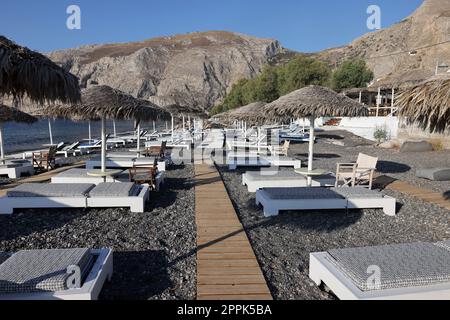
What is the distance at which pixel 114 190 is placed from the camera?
20.9 ft

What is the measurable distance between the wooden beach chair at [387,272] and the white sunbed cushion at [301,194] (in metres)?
2.40

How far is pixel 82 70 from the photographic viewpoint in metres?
140

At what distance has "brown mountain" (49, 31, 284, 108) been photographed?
12225 cm

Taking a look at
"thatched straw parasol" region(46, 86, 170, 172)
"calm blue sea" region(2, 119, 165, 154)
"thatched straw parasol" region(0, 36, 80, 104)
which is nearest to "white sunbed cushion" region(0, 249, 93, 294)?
"thatched straw parasol" region(0, 36, 80, 104)

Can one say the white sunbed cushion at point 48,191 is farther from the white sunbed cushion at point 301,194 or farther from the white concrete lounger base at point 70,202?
the white sunbed cushion at point 301,194

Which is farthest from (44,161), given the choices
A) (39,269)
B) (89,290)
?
(89,290)

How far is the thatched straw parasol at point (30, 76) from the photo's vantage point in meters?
3.42

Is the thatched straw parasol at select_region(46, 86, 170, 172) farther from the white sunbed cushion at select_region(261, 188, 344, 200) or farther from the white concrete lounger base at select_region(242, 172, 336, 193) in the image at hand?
the white sunbed cushion at select_region(261, 188, 344, 200)

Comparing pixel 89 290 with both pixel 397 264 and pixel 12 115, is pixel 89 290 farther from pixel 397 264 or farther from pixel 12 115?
pixel 12 115

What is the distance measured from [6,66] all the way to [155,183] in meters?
4.83

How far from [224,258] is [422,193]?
5.81m

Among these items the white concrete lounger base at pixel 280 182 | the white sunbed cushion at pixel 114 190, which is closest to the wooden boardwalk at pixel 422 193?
the white concrete lounger base at pixel 280 182
